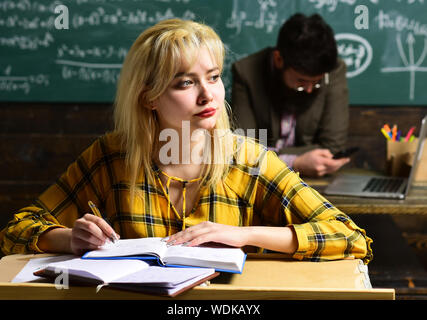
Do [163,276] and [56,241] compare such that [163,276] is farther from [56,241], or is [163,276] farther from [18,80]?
[18,80]

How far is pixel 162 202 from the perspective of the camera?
4.83 feet

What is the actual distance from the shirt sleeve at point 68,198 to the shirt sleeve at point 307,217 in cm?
44

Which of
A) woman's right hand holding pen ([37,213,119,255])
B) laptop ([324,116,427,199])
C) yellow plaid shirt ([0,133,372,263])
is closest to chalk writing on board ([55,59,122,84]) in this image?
laptop ([324,116,427,199])

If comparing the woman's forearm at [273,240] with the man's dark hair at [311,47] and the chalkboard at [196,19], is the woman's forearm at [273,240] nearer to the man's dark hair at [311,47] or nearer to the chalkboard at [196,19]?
the man's dark hair at [311,47]

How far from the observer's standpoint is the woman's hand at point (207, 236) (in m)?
1.22

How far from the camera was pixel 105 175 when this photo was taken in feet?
5.02

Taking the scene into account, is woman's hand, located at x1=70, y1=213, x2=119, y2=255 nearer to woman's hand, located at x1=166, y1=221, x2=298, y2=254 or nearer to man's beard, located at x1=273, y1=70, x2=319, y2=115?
woman's hand, located at x1=166, y1=221, x2=298, y2=254

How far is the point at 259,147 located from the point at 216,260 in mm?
486

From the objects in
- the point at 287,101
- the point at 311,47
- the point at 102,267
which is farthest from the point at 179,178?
the point at 287,101

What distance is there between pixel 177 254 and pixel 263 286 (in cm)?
19

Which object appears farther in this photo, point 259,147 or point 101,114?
point 101,114

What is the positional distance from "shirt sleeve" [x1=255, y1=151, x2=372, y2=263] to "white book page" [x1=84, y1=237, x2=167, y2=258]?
0.32 meters
